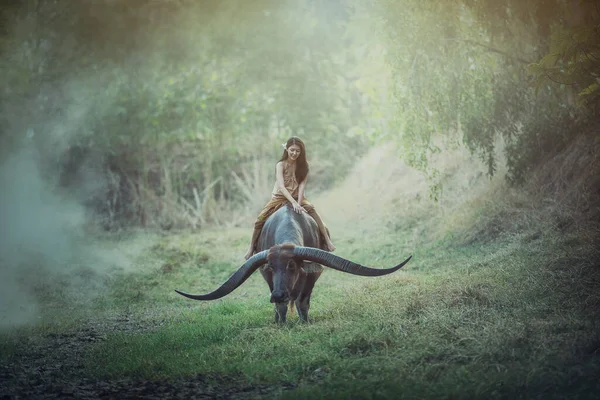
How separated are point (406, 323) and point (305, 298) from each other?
4.27ft

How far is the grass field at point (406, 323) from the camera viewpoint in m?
4.23

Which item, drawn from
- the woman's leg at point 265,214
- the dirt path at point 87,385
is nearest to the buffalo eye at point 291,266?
the woman's leg at point 265,214

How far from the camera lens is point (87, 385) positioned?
473cm

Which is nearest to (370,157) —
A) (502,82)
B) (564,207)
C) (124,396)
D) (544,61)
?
(502,82)

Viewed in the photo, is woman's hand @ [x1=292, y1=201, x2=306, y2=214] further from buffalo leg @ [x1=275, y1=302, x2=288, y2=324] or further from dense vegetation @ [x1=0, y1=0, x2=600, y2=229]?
dense vegetation @ [x1=0, y1=0, x2=600, y2=229]

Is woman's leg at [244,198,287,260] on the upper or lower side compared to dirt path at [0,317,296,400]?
upper

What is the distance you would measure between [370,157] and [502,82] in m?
8.84

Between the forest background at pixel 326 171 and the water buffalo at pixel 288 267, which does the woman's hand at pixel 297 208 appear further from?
the forest background at pixel 326 171

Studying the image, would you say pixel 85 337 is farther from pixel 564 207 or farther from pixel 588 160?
pixel 588 160

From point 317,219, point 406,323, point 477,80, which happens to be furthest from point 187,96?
point 406,323

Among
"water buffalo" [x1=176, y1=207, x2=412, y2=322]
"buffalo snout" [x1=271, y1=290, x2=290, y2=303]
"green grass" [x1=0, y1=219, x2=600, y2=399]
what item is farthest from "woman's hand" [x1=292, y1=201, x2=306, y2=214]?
"buffalo snout" [x1=271, y1=290, x2=290, y2=303]

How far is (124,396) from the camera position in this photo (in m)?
4.42

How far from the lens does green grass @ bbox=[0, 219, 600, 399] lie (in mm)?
4172

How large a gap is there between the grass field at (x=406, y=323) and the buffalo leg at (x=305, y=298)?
123 millimetres
